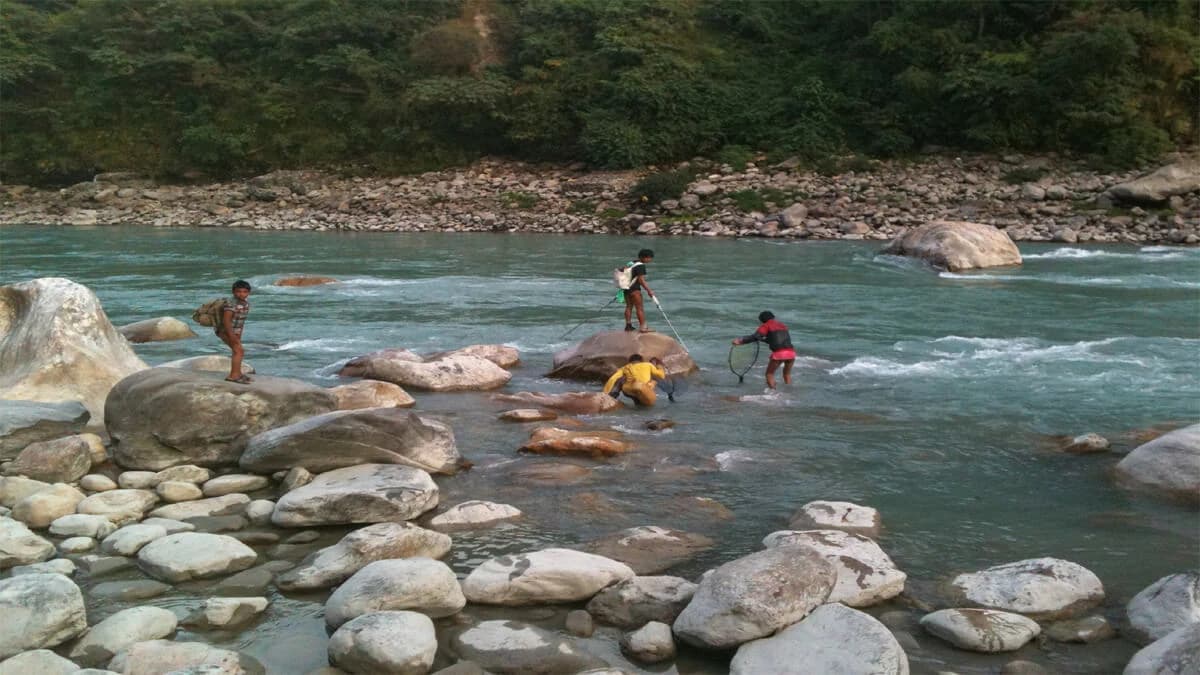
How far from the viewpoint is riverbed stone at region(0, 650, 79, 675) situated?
13.8ft

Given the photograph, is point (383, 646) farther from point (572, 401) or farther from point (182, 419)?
point (572, 401)

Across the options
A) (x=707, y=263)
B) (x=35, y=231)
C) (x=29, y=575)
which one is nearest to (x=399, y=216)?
(x=35, y=231)

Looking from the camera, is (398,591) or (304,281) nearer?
(398,591)

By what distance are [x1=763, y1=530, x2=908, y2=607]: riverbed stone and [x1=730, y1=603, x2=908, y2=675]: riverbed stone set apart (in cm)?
48

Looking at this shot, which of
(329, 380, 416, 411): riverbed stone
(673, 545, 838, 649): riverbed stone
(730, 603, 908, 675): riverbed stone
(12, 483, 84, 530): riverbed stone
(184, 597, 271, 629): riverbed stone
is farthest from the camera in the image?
(329, 380, 416, 411): riverbed stone

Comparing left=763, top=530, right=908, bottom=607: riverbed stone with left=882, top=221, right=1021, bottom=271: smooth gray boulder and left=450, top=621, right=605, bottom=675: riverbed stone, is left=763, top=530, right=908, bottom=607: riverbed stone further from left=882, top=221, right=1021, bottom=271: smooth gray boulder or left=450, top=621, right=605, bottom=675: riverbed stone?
left=882, top=221, right=1021, bottom=271: smooth gray boulder

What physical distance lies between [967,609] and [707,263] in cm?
1902

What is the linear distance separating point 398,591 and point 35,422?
452 cm

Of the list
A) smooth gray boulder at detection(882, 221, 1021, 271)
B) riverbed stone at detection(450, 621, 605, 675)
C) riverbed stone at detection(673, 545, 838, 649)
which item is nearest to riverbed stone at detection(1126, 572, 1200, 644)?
riverbed stone at detection(673, 545, 838, 649)

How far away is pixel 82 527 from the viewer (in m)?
6.10

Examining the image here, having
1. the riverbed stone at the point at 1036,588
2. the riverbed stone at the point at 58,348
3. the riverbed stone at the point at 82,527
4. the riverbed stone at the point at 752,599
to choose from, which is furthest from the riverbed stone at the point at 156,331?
A: the riverbed stone at the point at 1036,588

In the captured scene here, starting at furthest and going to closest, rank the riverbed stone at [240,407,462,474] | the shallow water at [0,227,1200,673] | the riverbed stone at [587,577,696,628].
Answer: the riverbed stone at [240,407,462,474], the shallow water at [0,227,1200,673], the riverbed stone at [587,577,696,628]

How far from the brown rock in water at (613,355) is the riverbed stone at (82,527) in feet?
19.9

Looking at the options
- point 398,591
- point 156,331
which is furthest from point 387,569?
point 156,331
